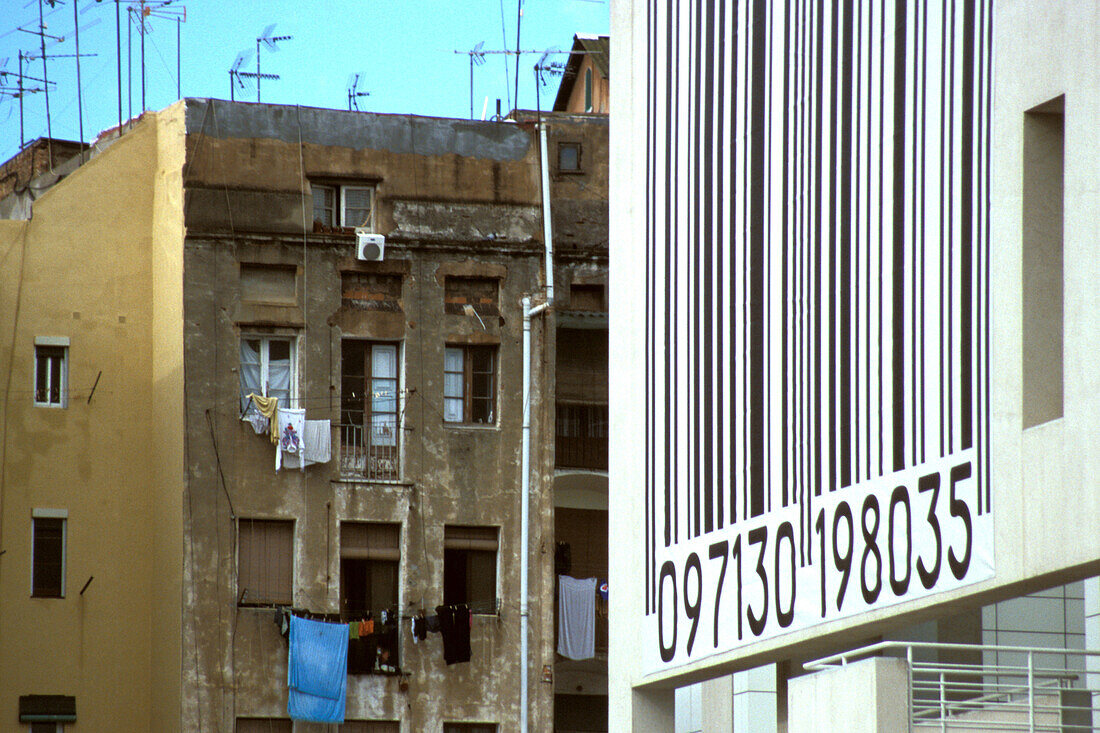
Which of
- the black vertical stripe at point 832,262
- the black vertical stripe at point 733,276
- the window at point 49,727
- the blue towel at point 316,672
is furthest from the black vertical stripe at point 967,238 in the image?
the window at point 49,727

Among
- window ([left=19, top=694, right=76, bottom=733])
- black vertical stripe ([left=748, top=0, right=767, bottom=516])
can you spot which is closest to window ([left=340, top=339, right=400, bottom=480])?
window ([left=19, top=694, right=76, bottom=733])

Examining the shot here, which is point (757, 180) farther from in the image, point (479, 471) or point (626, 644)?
point (479, 471)

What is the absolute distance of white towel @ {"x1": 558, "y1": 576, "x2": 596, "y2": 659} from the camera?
116ft

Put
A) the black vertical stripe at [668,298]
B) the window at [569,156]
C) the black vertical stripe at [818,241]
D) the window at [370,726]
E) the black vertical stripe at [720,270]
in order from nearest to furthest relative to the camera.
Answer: the black vertical stripe at [818,241] → the black vertical stripe at [720,270] → the black vertical stripe at [668,298] → the window at [370,726] → the window at [569,156]

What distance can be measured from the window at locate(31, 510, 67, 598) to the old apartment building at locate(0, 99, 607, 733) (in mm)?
56

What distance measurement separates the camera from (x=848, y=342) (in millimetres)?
15383

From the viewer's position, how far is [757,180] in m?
17.5

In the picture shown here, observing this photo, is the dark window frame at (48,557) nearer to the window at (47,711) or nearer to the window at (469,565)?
the window at (47,711)

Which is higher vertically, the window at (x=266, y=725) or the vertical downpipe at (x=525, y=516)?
the vertical downpipe at (x=525, y=516)

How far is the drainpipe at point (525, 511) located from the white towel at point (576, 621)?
3.76 ft

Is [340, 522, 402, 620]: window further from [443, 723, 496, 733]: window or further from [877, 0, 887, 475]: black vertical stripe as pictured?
[877, 0, 887, 475]: black vertical stripe

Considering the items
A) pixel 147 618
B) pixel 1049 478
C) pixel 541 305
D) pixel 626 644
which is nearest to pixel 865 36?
pixel 1049 478

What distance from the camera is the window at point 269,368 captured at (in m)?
34.7

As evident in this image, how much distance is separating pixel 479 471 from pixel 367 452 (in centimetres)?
223
